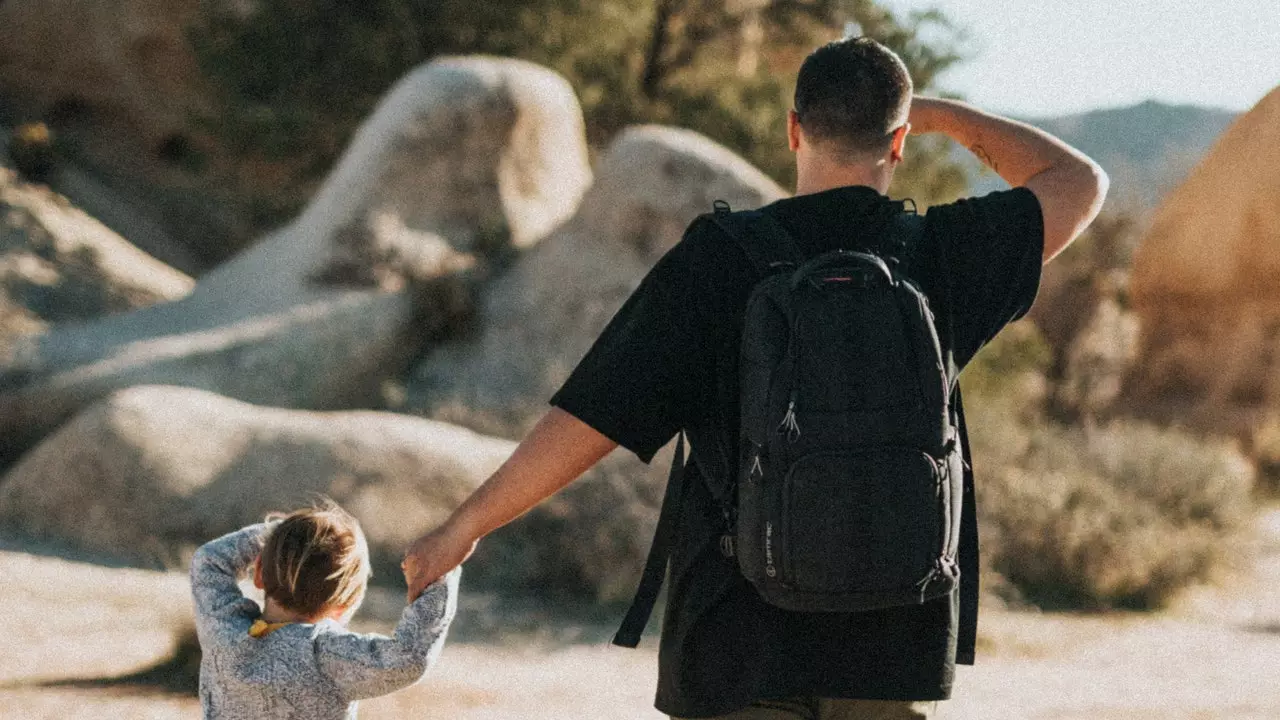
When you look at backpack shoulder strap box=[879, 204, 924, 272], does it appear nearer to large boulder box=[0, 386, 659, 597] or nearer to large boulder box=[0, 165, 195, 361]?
large boulder box=[0, 386, 659, 597]

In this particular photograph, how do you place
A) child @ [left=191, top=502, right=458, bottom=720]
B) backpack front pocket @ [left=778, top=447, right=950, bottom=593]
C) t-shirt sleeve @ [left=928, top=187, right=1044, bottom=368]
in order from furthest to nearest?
1. child @ [left=191, top=502, right=458, bottom=720]
2. t-shirt sleeve @ [left=928, top=187, right=1044, bottom=368]
3. backpack front pocket @ [left=778, top=447, right=950, bottom=593]

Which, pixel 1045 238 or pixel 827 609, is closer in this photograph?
pixel 827 609

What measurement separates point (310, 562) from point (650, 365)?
788 millimetres

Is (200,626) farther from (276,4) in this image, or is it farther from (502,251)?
(276,4)

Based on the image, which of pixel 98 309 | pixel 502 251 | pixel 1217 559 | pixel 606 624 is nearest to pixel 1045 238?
pixel 606 624

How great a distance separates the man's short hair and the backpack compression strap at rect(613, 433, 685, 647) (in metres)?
0.51

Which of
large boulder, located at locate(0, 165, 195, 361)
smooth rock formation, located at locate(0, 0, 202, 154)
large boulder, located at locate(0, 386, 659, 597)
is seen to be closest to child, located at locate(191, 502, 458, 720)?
large boulder, located at locate(0, 386, 659, 597)

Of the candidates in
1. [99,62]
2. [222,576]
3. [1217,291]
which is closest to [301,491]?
[222,576]

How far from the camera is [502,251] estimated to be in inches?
477

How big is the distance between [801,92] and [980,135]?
0.51 meters

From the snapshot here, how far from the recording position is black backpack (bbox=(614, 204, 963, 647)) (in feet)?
6.36

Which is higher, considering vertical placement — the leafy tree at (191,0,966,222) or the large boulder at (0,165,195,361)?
the leafy tree at (191,0,966,222)

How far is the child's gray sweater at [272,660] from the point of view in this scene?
2.38 m

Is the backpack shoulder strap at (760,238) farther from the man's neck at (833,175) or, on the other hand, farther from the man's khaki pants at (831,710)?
the man's khaki pants at (831,710)
